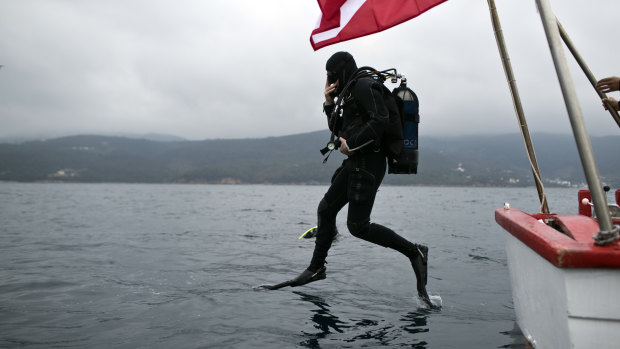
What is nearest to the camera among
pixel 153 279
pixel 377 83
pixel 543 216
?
pixel 543 216

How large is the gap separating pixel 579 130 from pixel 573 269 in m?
0.72

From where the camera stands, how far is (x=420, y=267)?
5.25 meters

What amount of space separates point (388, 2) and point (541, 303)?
303 centimetres

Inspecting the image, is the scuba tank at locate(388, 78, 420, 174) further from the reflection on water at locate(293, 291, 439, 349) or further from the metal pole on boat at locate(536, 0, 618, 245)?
the metal pole on boat at locate(536, 0, 618, 245)

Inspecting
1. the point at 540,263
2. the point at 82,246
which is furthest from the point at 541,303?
the point at 82,246

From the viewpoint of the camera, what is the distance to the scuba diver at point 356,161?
15.3 ft

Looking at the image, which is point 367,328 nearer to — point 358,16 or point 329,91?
point 329,91

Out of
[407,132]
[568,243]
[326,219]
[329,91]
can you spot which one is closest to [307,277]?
[326,219]

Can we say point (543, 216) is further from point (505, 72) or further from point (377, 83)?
point (377, 83)

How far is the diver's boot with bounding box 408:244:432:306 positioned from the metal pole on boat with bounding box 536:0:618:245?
304 centimetres

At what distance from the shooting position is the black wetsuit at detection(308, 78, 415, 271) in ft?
15.2

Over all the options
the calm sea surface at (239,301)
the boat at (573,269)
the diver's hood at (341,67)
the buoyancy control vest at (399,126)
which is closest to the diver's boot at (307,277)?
the calm sea surface at (239,301)

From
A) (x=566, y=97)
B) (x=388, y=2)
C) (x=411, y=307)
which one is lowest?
(x=411, y=307)

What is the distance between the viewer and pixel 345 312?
478 cm
